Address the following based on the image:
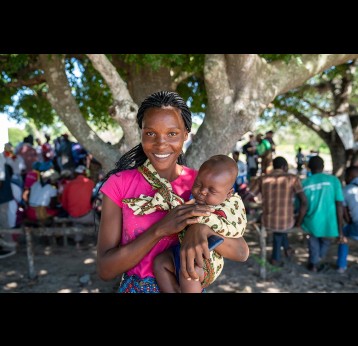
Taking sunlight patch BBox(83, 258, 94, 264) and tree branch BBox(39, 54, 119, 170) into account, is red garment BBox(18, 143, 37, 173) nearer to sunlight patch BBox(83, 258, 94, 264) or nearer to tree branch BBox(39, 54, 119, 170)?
sunlight patch BBox(83, 258, 94, 264)

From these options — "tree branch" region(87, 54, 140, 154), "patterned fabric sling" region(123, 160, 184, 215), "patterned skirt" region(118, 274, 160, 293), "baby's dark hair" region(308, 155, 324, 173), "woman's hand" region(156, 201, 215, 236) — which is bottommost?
"patterned skirt" region(118, 274, 160, 293)

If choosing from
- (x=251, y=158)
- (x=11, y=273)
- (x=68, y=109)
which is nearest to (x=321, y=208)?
(x=68, y=109)

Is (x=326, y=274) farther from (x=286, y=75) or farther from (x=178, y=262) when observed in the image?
(x=178, y=262)

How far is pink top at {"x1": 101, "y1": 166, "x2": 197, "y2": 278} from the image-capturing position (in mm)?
1590

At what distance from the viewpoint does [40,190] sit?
6605mm

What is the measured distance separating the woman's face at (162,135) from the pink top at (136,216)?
0.44ft

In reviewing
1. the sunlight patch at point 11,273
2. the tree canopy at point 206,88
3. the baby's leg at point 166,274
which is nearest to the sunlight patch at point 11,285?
the sunlight patch at point 11,273

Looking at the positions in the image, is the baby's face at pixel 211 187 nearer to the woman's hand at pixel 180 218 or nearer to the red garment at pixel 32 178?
the woman's hand at pixel 180 218

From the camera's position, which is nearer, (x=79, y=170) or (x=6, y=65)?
(x=6, y=65)

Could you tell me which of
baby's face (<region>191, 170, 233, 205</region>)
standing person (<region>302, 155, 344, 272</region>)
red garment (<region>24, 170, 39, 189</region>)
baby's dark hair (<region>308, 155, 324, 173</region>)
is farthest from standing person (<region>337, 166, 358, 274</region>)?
red garment (<region>24, 170, 39, 189</region>)

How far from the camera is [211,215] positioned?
150 cm
